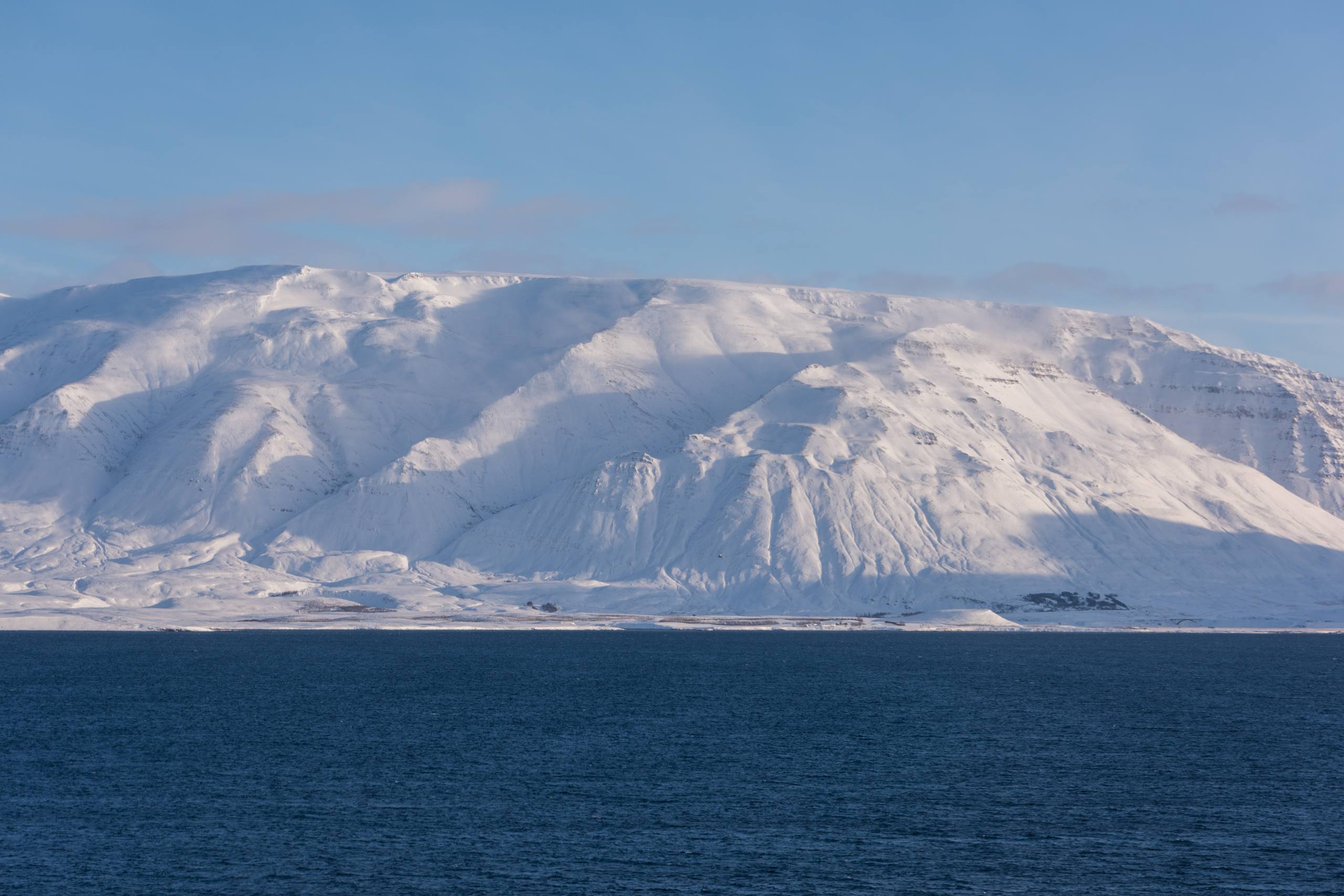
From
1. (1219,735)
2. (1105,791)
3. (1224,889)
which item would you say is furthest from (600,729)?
(1224,889)

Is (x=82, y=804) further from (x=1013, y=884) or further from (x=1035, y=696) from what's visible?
(x=1035, y=696)

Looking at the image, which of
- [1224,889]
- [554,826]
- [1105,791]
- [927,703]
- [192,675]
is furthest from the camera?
[192,675]

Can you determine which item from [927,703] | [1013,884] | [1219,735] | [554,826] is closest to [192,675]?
[927,703]

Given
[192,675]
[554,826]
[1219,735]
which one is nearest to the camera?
[554,826]

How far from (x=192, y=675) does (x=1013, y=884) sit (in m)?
123

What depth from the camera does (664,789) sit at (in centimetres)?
8994

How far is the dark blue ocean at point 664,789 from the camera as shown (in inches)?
2717

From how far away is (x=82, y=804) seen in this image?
83.2 m

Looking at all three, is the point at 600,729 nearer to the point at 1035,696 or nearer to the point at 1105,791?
the point at 1105,791

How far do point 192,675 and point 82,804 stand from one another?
86282 millimetres

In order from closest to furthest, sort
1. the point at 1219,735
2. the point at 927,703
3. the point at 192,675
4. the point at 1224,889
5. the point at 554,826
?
the point at 1224,889, the point at 554,826, the point at 1219,735, the point at 927,703, the point at 192,675

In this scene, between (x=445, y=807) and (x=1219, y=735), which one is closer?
(x=445, y=807)

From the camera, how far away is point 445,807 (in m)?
84.1

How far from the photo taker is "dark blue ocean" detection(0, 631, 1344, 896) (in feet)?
226
